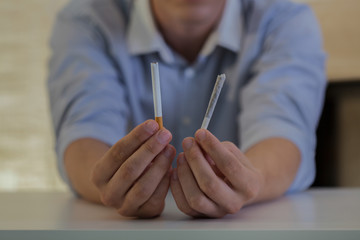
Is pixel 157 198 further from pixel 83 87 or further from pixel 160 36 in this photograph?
pixel 160 36

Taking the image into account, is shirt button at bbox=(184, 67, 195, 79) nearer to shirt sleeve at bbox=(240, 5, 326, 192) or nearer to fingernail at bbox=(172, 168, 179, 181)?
shirt sleeve at bbox=(240, 5, 326, 192)

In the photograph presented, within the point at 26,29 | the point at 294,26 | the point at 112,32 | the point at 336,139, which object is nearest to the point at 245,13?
the point at 294,26

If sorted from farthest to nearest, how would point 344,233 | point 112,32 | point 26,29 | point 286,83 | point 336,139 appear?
point 26,29 → point 336,139 → point 112,32 → point 286,83 → point 344,233

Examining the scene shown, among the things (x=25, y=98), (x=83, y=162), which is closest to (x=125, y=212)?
(x=83, y=162)

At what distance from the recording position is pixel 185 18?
585 millimetres

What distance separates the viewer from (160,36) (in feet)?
2.15

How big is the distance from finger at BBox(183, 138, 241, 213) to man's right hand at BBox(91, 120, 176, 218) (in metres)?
0.02

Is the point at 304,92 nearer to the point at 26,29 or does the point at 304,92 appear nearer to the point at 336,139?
the point at 336,139

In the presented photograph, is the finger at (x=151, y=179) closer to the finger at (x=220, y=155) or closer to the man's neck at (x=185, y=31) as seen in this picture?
the finger at (x=220, y=155)

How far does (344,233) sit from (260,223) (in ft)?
0.19

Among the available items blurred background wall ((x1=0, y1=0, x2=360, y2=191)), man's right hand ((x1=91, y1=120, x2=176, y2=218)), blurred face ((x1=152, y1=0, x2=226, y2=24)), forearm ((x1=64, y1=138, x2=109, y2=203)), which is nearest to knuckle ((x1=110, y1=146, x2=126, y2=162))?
man's right hand ((x1=91, y1=120, x2=176, y2=218))

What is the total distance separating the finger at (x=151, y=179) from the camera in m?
0.31

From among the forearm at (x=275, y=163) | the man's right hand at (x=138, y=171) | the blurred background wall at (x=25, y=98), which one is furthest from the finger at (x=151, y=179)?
the blurred background wall at (x=25, y=98)

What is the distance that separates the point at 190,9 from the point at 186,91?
14cm
